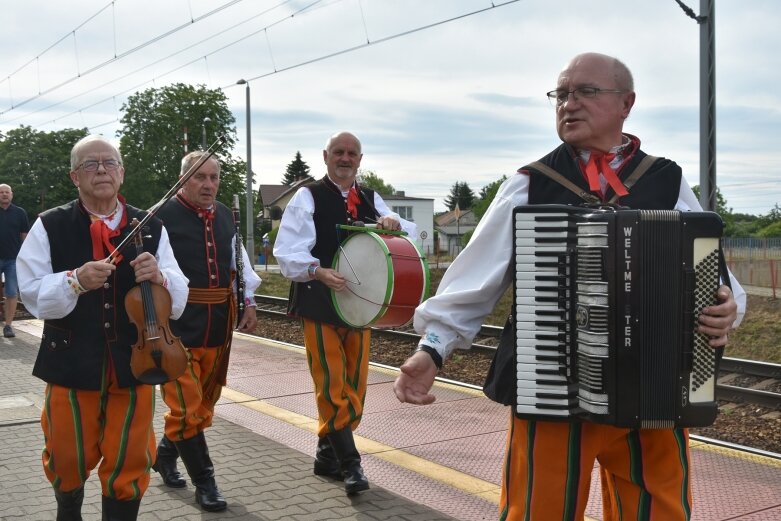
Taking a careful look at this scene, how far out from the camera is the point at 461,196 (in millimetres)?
135250

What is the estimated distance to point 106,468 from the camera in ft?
12.7

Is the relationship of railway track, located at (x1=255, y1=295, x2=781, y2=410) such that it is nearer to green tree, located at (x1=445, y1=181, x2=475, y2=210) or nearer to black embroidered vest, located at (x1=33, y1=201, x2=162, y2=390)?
black embroidered vest, located at (x1=33, y1=201, x2=162, y2=390)

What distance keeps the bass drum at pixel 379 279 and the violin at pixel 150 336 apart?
1.51 meters

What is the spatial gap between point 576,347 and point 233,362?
746 centimetres

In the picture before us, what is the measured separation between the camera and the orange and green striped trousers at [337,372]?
521 centimetres

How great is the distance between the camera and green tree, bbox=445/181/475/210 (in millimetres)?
134700

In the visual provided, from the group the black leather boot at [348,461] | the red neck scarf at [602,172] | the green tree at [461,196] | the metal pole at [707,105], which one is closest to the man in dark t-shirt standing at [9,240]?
the black leather boot at [348,461]

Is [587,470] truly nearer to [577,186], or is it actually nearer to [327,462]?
[577,186]

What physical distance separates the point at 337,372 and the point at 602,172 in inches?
108

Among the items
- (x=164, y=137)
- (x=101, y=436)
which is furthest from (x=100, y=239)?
(x=164, y=137)

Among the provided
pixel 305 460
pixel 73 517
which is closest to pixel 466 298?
pixel 73 517

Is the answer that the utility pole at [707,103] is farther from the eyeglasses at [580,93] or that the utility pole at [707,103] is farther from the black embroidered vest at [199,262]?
the eyeglasses at [580,93]

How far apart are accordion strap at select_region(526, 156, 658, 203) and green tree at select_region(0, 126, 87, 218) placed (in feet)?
200

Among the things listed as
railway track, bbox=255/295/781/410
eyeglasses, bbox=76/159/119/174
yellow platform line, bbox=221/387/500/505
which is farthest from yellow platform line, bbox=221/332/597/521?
eyeglasses, bbox=76/159/119/174
